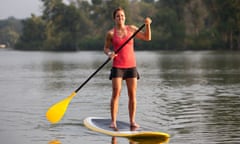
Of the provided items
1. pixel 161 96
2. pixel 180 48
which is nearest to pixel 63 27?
pixel 180 48

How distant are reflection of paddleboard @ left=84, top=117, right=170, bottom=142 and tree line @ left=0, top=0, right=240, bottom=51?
197 ft

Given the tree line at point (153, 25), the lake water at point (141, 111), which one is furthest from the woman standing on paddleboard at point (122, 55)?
the tree line at point (153, 25)

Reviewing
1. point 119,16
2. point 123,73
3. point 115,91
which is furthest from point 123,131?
point 119,16

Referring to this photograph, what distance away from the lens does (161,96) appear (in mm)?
14133

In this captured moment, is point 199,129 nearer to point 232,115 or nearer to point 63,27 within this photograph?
point 232,115

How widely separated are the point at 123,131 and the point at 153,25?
80787mm

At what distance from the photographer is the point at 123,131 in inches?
330

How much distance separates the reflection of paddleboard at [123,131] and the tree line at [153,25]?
60085 millimetres

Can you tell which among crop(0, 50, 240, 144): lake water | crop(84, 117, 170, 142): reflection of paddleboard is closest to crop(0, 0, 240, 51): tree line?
crop(0, 50, 240, 144): lake water

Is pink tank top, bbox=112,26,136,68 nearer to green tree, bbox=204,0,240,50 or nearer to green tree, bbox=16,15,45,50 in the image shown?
green tree, bbox=204,0,240,50

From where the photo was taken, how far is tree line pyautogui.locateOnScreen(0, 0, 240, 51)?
70.6 meters

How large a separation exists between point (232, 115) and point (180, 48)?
7098 cm

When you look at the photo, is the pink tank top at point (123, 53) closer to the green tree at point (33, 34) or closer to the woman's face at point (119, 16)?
the woman's face at point (119, 16)

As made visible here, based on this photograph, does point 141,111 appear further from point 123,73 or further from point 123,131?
point 123,131
